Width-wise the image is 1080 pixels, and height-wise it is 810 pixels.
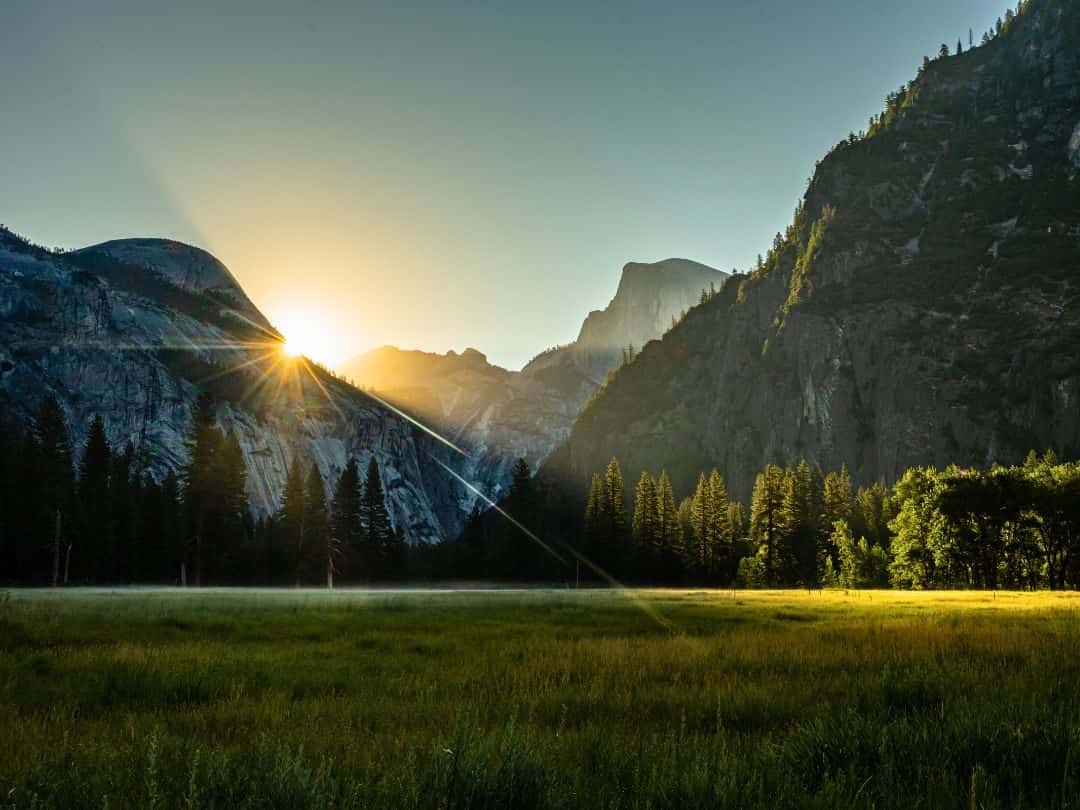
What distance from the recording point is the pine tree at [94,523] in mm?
68812

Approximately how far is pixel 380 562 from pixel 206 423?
3226cm

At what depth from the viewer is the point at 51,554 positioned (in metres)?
67.7

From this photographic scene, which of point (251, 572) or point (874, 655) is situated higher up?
point (874, 655)

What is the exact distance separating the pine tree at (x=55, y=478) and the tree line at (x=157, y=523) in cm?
13

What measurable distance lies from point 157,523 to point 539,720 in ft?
273

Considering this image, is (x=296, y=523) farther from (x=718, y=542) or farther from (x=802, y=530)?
(x=802, y=530)

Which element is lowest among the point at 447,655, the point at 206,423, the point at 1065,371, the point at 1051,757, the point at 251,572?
the point at 251,572

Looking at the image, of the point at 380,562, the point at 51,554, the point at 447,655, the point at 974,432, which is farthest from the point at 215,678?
the point at 974,432

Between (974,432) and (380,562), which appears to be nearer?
(380,562)

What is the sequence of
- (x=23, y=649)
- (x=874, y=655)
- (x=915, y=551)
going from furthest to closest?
(x=915, y=551) < (x=23, y=649) < (x=874, y=655)

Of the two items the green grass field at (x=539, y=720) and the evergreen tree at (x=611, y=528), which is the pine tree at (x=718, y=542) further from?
the green grass field at (x=539, y=720)

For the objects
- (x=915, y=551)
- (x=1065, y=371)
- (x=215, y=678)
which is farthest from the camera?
(x=1065, y=371)

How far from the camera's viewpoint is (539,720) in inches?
277

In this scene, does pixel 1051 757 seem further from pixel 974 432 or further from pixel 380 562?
pixel 974 432
